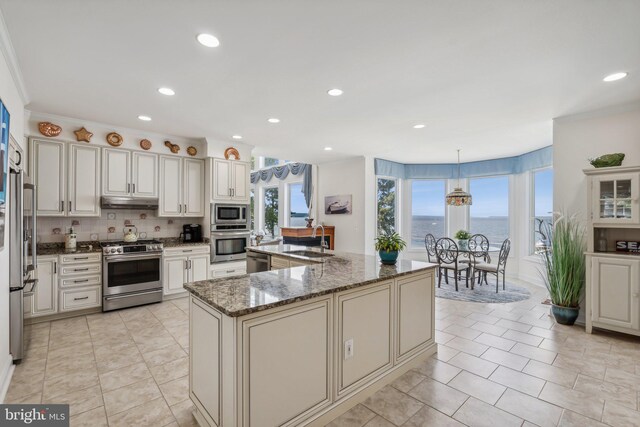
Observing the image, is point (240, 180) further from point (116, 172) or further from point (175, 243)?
point (116, 172)

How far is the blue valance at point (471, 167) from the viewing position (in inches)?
231

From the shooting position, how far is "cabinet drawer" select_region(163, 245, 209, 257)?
463 centimetres

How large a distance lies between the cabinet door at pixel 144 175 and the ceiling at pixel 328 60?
1.96 feet

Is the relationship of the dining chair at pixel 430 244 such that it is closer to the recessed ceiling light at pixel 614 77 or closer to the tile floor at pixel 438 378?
the tile floor at pixel 438 378

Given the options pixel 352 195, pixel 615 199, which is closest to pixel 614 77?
pixel 615 199

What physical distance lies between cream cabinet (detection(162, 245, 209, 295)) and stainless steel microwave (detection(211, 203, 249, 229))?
1.63 ft

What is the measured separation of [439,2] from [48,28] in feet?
8.32

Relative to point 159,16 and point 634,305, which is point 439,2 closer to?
point 159,16

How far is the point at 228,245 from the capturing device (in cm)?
523

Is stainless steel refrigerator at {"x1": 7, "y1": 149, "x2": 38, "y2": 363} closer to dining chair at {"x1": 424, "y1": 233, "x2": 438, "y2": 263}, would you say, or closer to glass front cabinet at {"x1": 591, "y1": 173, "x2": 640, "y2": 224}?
glass front cabinet at {"x1": 591, "y1": 173, "x2": 640, "y2": 224}

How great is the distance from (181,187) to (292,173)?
3348 mm

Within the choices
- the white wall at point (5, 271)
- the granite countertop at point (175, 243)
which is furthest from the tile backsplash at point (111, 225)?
the white wall at point (5, 271)

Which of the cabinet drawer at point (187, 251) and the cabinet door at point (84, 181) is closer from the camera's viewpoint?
the cabinet door at point (84, 181)

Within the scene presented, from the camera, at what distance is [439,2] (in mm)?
1795
